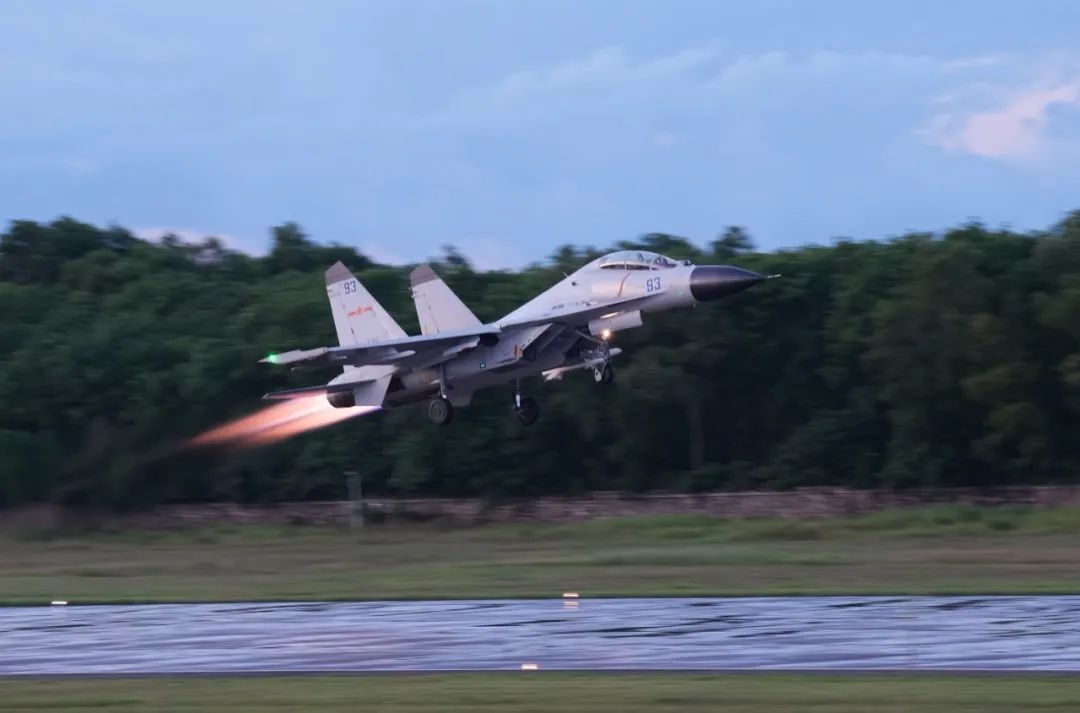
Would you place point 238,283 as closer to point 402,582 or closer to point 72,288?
point 72,288

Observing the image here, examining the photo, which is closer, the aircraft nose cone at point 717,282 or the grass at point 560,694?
the grass at point 560,694

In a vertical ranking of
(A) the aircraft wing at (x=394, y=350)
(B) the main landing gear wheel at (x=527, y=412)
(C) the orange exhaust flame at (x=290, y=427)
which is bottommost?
(B) the main landing gear wheel at (x=527, y=412)

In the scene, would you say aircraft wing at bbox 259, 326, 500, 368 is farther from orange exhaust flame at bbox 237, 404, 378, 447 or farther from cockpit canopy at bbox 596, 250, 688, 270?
orange exhaust flame at bbox 237, 404, 378, 447

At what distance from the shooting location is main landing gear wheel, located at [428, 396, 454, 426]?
33.5 meters

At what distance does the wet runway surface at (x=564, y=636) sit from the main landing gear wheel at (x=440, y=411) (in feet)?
30.5

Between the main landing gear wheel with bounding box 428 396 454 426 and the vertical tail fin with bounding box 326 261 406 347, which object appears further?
the vertical tail fin with bounding box 326 261 406 347

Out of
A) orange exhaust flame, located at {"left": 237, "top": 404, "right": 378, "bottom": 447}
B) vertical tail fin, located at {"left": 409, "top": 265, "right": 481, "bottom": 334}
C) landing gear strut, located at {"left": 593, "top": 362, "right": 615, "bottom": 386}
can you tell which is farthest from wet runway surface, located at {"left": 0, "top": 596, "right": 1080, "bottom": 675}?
orange exhaust flame, located at {"left": 237, "top": 404, "right": 378, "bottom": 447}

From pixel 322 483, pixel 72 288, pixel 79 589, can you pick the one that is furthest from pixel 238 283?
pixel 79 589

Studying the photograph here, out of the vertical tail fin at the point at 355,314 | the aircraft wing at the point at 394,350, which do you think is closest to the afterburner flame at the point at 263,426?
the vertical tail fin at the point at 355,314

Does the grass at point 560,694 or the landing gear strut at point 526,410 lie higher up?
the landing gear strut at point 526,410

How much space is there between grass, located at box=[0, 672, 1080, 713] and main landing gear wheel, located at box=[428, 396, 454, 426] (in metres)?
17.6

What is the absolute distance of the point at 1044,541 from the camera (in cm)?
3631

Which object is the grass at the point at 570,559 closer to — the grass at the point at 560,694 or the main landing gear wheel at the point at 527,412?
the main landing gear wheel at the point at 527,412

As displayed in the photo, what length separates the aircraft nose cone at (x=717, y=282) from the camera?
29.9 metres
